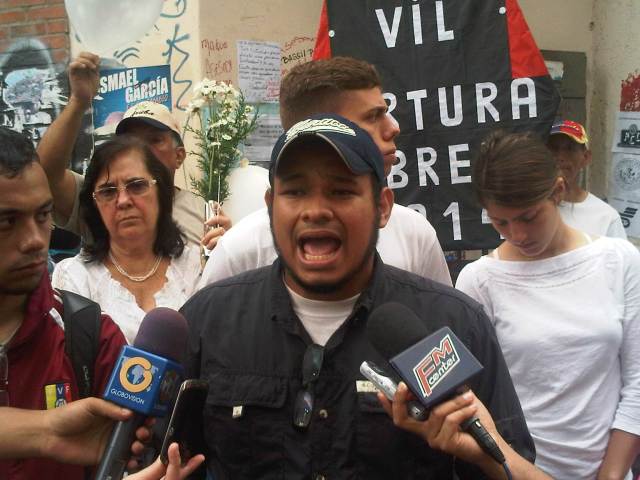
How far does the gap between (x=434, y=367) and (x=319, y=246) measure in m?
0.50

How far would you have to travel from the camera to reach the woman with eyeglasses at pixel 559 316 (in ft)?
8.71

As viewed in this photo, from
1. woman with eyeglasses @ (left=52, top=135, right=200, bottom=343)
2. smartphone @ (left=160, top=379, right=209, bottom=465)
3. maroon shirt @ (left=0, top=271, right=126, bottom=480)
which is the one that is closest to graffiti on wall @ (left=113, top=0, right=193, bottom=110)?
woman with eyeglasses @ (left=52, top=135, right=200, bottom=343)

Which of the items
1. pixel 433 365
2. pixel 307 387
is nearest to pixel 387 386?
pixel 433 365

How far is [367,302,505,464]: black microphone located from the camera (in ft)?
4.88

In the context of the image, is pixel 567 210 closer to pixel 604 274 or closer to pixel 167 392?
pixel 604 274

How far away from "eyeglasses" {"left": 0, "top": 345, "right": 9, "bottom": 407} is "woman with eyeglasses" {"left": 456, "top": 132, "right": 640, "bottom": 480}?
174 centimetres

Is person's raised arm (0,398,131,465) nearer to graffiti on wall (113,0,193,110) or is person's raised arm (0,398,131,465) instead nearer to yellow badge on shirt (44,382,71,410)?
yellow badge on shirt (44,382,71,410)

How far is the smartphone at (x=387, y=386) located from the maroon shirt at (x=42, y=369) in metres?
0.90

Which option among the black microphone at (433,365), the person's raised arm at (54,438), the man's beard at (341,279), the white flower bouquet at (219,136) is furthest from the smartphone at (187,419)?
the white flower bouquet at (219,136)

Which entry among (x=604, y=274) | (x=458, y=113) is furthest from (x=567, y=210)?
(x=604, y=274)

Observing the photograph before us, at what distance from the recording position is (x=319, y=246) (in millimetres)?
1873

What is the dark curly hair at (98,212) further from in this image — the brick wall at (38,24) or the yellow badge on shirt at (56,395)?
the brick wall at (38,24)

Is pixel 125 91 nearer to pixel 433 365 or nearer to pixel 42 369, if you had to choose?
pixel 42 369

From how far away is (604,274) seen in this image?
2.75m
